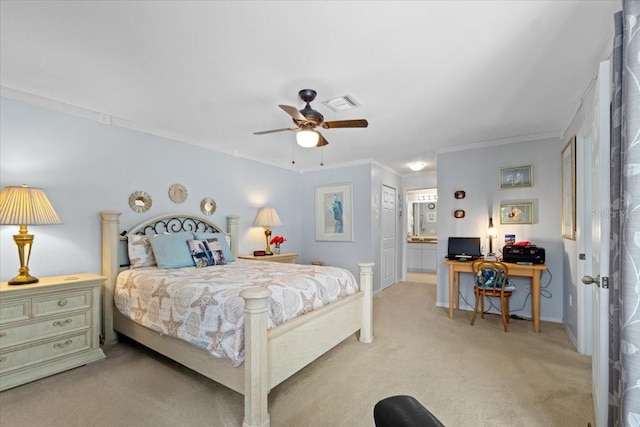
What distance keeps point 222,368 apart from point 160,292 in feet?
2.95

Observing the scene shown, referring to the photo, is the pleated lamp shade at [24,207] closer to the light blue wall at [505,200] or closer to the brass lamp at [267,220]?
the brass lamp at [267,220]

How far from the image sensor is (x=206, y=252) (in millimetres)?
3496

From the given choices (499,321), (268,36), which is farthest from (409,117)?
(499,321)

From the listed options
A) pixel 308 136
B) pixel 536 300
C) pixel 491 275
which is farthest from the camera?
pixel 491 275

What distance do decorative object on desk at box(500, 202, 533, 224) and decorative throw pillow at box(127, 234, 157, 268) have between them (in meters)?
4.41

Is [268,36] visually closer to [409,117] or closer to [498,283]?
[409,117]

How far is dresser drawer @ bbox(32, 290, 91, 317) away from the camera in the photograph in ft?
8.00

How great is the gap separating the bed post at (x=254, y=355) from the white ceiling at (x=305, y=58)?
161 cm

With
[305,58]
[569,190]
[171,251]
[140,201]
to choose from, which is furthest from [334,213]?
[305,58]

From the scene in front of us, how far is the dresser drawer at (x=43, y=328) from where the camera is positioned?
7.51 feet

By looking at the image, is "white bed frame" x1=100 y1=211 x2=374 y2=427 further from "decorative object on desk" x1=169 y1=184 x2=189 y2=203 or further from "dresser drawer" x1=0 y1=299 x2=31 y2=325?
"dresser drawer" x1=0 y1=299 x2=31 y2=325

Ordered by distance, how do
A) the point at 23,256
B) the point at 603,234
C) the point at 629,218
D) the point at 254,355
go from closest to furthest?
1. the point at 629,218
2. the point at 603,234
3. the point at 254,355
4. the point at 23,256

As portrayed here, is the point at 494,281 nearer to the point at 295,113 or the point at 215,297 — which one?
the point at 295,113

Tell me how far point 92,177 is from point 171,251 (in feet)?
3.61
